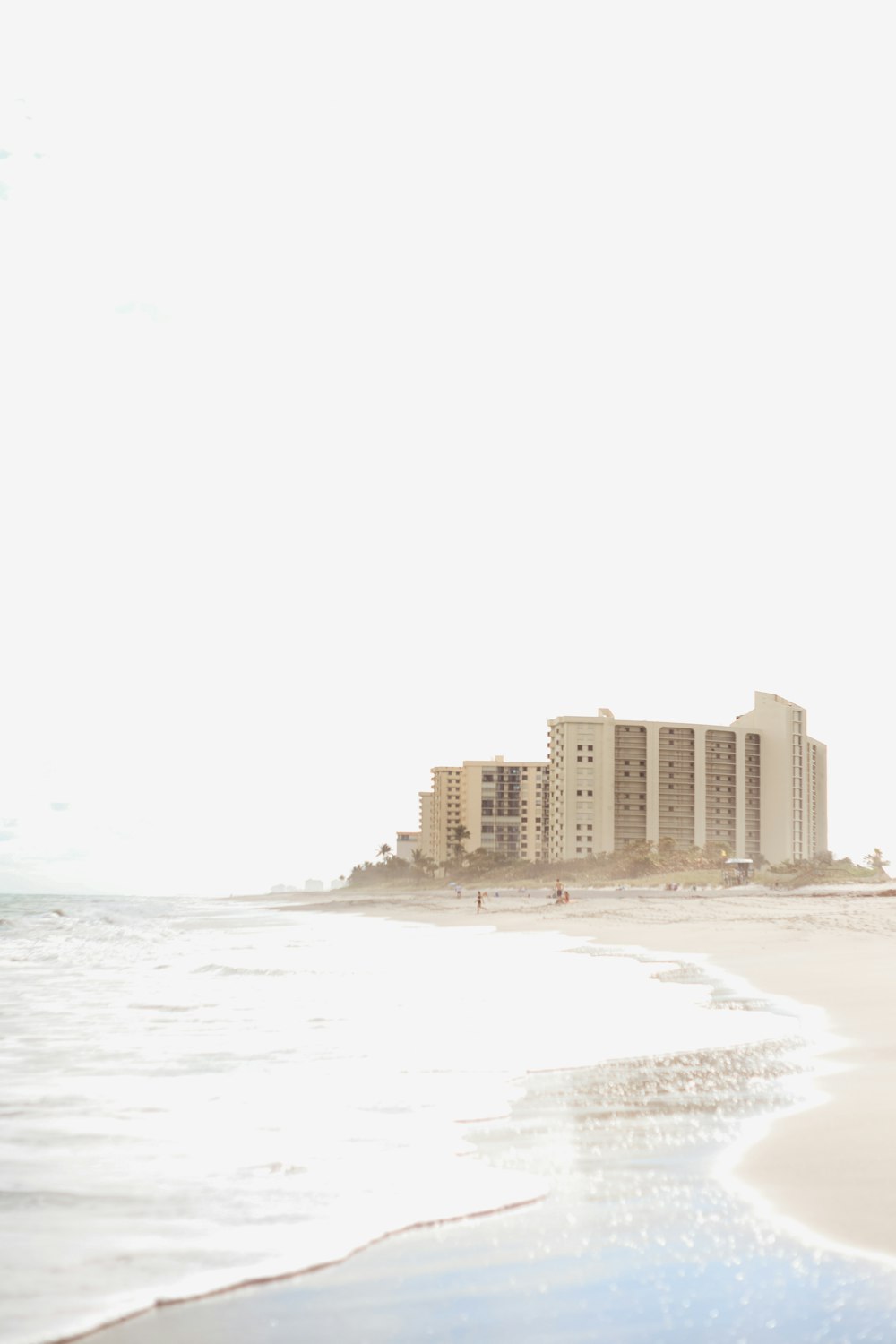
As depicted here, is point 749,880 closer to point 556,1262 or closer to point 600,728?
point 600,728

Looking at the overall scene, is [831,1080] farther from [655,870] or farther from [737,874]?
[655,870]

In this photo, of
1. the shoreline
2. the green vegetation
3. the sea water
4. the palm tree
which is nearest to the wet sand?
the shoreline

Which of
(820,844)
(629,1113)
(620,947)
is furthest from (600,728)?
(629,1113)

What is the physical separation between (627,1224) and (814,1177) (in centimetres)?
118

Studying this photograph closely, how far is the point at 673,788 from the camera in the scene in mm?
165125

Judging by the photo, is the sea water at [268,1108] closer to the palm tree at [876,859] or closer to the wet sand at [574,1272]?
the wet sand at [574,1272]

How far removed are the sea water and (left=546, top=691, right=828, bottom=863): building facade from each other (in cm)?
14548

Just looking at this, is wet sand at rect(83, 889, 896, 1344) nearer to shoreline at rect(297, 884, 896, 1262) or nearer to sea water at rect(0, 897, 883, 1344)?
shoreline at rect(297, 884, 896, 1262)

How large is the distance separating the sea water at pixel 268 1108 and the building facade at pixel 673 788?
145 metres

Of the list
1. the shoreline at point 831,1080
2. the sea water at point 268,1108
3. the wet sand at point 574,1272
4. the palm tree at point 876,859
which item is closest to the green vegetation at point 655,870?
the palm tree at point 876,859

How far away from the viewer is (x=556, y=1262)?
442 centimetres

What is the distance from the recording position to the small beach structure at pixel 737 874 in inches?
3718

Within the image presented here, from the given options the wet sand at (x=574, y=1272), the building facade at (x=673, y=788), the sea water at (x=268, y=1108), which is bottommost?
the sea water at (x=268, y=1108)

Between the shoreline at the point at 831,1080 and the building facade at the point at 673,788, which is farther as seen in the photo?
the building facade at the point at 673,788
